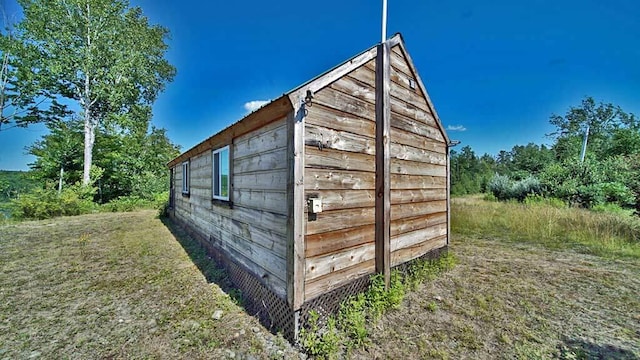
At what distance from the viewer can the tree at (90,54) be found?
11891 mm

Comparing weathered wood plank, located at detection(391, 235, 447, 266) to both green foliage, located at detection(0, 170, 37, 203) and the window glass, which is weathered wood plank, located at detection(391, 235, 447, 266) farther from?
green foliage, located at detection(0, 170, 37, 203)

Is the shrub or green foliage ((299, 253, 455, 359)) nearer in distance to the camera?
green foliage ((299, 253, 455, 359))

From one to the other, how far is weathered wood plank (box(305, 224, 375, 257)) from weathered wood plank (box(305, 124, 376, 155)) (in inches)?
39.5

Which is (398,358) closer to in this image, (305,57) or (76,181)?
(305,57)

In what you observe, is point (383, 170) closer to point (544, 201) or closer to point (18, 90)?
point (544, 201)

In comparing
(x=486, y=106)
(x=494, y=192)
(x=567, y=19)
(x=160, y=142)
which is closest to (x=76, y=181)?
(x=160, y=142)

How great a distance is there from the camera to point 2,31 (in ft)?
38.7

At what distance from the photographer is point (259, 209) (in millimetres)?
3133

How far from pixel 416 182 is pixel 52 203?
49.9 feet

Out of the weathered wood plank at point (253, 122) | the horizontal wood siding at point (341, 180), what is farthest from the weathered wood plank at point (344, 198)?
the weathered wood plank at point (253, 122)

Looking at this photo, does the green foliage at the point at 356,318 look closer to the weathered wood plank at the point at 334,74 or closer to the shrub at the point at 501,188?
the weathered wood plank at the point at 334,74

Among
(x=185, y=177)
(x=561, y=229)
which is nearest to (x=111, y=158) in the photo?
(x=185, y=177)

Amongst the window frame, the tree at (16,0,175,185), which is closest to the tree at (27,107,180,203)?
the tree at (16,0,175,185)

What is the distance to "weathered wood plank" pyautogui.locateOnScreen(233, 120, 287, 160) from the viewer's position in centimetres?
274
